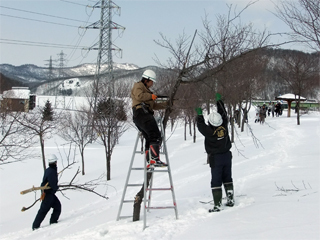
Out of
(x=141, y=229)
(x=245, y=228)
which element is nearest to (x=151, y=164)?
(x=141, y=229)

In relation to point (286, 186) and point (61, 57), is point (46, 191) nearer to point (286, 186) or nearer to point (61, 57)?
point (286, 186)

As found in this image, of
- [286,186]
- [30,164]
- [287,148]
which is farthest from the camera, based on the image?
[30,164]

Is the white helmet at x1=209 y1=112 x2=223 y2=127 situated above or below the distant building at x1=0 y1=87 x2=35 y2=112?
below

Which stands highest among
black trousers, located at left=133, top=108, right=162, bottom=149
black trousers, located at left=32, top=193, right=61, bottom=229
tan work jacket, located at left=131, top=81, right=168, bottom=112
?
tan work jacket, located at left=131, top=81, right=168, bottom=112

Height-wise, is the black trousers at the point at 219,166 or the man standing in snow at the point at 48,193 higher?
the black trousers at the point at 219,166

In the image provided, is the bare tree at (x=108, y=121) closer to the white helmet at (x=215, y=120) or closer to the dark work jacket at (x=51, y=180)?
the dark work jacket at (x=51, y=180)

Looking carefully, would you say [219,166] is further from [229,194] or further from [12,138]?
[12,138]

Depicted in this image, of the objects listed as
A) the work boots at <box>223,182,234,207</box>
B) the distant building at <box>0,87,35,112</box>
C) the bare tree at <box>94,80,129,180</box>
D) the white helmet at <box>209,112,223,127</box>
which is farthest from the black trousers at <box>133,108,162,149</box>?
the bare tree at <box>94,80,129,180</box>

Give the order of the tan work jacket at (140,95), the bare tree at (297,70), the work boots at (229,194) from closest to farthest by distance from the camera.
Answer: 1. the tan work jacket at (140,95)
2. the work boots at (229,194)
3. the bare tree at (297,70)

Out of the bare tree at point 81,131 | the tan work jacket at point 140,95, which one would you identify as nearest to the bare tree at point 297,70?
the bare tree at point 81,131

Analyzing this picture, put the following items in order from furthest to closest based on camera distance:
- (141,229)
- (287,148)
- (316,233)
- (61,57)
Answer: (61,57), (287,148), (141,229), (316,233)

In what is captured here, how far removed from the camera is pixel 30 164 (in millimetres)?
25328

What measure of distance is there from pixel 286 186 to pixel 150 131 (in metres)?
3.82

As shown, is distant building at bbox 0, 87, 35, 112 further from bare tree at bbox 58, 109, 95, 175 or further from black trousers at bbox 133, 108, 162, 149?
black trousers at bbox 133, 108, 162, 149
